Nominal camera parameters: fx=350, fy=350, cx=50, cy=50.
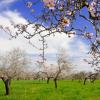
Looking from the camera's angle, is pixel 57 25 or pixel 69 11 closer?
pixel 69 11

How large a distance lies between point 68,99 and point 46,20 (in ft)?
92.1

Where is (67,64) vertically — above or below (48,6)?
above

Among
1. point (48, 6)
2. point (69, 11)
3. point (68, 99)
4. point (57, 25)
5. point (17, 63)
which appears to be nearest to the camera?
point (48, 6)

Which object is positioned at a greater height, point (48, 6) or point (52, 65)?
point (52, 65)

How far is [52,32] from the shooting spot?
5695mm

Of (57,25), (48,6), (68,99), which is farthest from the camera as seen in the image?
(68,99)

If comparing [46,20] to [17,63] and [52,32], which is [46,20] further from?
[17,63]

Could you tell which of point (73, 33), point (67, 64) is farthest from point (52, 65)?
point (73, 33)

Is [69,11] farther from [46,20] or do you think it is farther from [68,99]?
[68,99]

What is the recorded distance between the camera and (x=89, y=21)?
5.34 meters

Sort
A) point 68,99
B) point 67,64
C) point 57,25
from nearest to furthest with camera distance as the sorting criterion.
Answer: point 57,25, point 68,99, point 67,64

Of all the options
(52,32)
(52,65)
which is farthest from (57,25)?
(52,65)

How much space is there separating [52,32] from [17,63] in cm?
5723

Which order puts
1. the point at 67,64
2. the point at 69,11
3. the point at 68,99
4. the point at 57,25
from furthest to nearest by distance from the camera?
1. the point at 67,64
2. the point at 68,99
3. the point at 57,25
4. the point at 69,11
